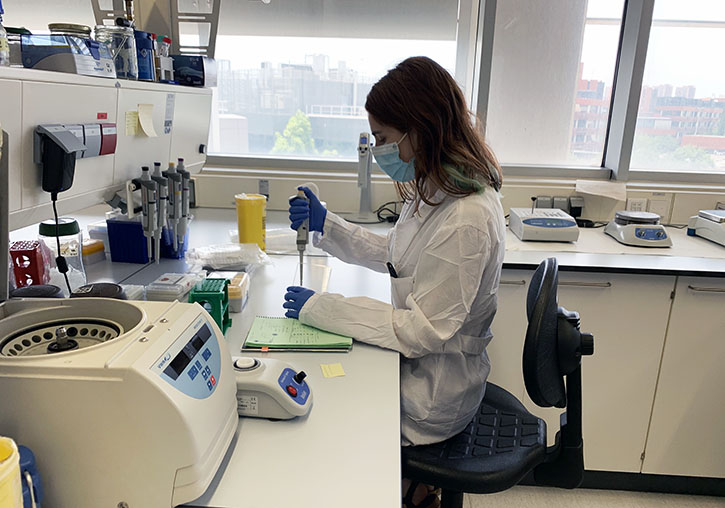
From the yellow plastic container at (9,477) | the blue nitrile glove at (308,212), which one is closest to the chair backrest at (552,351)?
the blue nitrile glove at (308,212)

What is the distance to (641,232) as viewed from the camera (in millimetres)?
2191

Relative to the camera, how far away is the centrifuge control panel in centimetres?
74

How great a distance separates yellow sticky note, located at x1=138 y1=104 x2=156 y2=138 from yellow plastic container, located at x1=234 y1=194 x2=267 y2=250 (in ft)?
1.77

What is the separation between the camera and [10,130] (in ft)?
2.95

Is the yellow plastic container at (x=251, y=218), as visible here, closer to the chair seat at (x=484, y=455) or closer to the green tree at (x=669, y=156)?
the chair seat at (x=484, y=455)

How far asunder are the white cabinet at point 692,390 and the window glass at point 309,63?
1.54 meters

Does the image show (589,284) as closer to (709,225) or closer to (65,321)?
(709,225)

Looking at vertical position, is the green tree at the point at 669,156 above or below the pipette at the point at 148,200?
above

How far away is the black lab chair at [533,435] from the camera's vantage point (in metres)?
1.14

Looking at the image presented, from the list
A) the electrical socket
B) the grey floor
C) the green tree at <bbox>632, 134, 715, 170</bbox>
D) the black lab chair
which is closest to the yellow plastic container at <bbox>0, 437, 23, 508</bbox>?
the black lab chair

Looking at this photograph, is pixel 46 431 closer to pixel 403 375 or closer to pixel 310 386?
pixel 310 386

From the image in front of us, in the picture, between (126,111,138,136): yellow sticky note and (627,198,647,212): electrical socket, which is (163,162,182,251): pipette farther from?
(627,198,647,212): electrical socket

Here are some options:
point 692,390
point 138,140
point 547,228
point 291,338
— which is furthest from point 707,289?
point 138,140

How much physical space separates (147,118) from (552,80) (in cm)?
200
